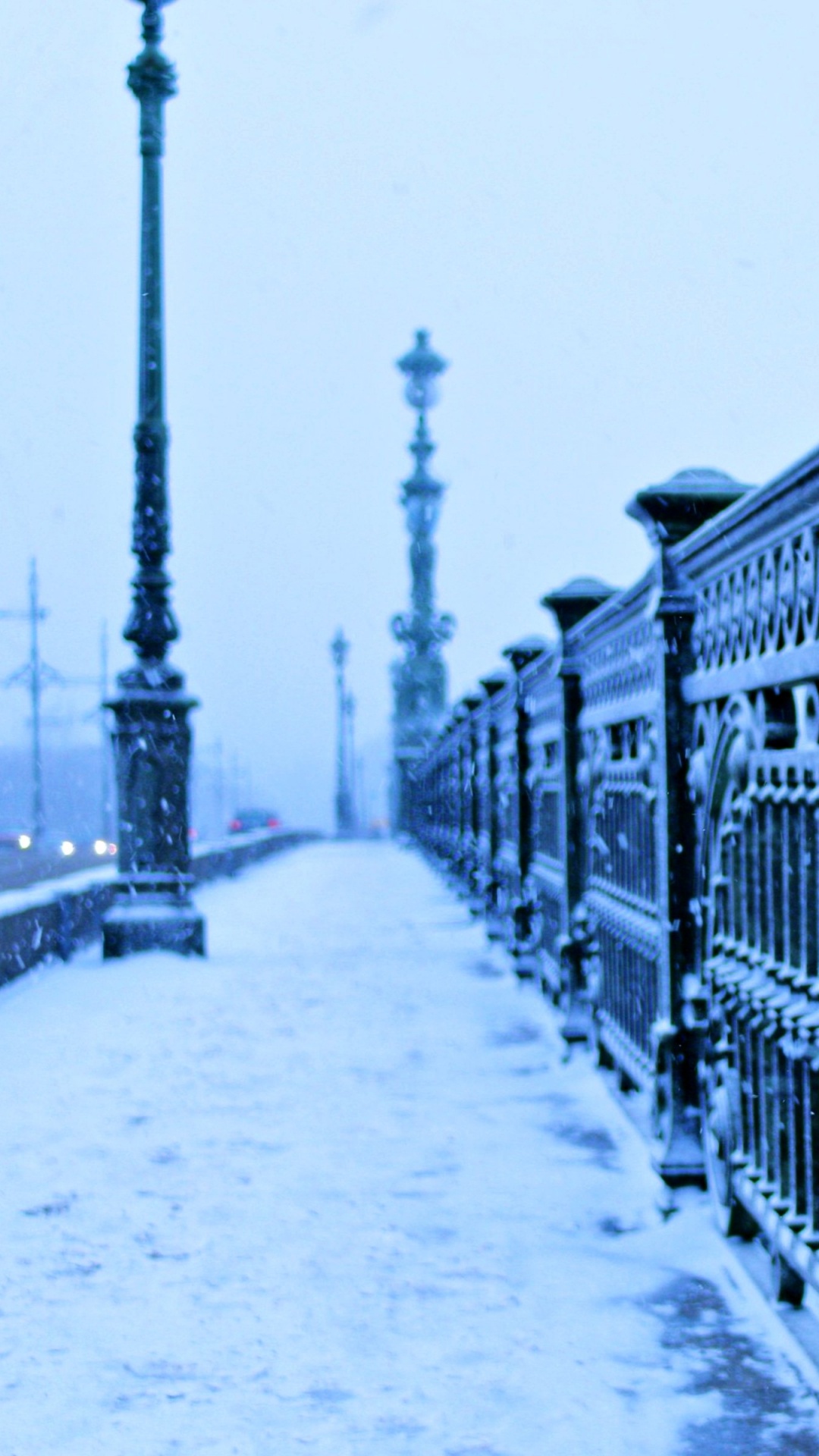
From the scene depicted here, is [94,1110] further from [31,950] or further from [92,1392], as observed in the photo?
[31,950]

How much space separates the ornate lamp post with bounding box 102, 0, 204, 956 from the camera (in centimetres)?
1106

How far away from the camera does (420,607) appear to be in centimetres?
5603

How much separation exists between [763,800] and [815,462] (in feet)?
2.73

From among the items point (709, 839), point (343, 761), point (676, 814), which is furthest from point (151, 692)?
point (343, 761)

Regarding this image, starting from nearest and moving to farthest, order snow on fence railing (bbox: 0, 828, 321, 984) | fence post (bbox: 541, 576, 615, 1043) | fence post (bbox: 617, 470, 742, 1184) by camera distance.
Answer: fence post (bbox: 617, 470, 742, 1184)
fence post (bbox: 541, 576, 615, 1043)
snow on fence railing (bbox: 0, 828, 321, 984)

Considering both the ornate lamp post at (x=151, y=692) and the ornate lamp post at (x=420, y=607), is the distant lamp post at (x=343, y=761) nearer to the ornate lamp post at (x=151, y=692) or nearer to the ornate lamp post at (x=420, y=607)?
the ornate lamp post at (x=420, y=607)

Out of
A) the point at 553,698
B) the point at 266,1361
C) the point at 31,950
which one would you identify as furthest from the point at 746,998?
the point at 31,950

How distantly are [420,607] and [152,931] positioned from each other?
45.5 metres

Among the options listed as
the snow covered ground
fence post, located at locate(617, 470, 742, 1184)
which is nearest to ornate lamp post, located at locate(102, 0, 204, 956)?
the snow covered ground

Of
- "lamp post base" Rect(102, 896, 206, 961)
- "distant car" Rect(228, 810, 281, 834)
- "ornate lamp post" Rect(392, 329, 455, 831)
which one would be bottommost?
"distant car" Rect(228, 810, 281, 834)

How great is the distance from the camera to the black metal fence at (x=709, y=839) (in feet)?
10.0

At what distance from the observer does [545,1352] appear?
10.6 ft

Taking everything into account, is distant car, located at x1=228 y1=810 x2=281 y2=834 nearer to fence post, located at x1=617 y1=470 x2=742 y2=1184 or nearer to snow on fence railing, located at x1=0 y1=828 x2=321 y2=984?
snow on fence railing, located at x1=0 y1=828 x2=321 y2=984

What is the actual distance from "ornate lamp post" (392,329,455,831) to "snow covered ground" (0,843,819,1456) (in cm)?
4329
